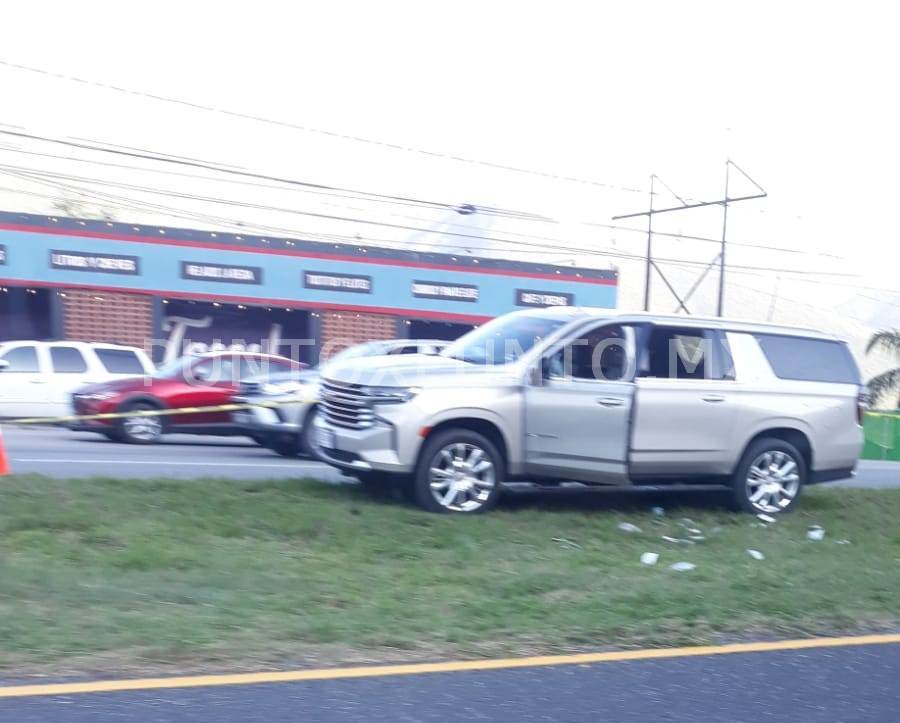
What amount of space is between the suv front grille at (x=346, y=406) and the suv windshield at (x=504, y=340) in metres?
1.16

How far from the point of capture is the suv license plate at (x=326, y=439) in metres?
9.62

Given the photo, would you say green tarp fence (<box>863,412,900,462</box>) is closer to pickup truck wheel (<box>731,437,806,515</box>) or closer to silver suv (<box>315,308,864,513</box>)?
silver suv (<box>315,308,864,513</box>)

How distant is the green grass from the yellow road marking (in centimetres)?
17

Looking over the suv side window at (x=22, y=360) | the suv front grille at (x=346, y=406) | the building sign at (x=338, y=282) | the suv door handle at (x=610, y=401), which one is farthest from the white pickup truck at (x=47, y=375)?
the building sign at (x=338, y=282)

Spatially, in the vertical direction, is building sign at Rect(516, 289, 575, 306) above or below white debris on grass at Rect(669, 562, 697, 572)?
above

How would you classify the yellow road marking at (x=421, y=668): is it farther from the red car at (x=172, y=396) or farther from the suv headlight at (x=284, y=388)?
the red car at (x=172, y=396)

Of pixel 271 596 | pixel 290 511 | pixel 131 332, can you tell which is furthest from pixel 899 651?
pixel 131 332

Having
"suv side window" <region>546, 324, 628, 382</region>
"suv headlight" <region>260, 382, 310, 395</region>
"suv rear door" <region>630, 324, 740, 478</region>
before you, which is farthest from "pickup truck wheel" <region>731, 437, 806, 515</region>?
"suv headlight" <region>260, 382, 310, 395</region>

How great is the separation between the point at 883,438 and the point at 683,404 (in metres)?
19.3

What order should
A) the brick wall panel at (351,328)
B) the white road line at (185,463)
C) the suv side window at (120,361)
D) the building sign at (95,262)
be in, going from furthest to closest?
1. the brick wall panel at (351,328)
2. the building sign at (95,262)
3. the suv side window at (120,361)
4. the white road line at (185,463)

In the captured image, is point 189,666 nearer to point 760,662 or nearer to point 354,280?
point 760,662

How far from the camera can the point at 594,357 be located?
977 centimetres

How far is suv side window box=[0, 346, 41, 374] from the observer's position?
17688 mm

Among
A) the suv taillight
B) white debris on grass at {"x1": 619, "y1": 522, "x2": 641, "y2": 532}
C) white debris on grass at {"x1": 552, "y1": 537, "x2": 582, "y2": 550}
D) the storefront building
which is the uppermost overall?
the storefront building
